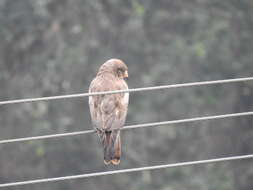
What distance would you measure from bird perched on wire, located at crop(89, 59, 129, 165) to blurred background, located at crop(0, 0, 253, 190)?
20.9ft

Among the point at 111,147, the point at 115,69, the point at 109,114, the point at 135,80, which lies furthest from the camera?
the point at 135,80

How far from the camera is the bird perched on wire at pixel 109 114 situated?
21.4 ft

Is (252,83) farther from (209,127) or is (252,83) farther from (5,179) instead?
(5,179)

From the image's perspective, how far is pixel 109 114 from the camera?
6.66 m

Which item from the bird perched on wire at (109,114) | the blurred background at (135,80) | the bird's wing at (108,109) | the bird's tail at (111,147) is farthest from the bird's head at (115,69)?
the blurred background at (135,80)

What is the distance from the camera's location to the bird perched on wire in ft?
21.4

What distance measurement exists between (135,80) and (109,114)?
7.72 meters

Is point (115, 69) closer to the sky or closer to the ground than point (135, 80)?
closer to the ground

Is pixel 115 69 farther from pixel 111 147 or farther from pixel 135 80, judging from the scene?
pixel 135 80

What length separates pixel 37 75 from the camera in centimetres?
1385

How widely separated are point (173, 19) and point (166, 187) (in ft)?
9.99

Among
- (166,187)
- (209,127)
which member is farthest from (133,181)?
(209,127)

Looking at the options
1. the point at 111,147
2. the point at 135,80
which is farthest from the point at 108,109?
the point at 135,80

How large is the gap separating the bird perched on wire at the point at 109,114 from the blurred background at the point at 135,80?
6370mm
